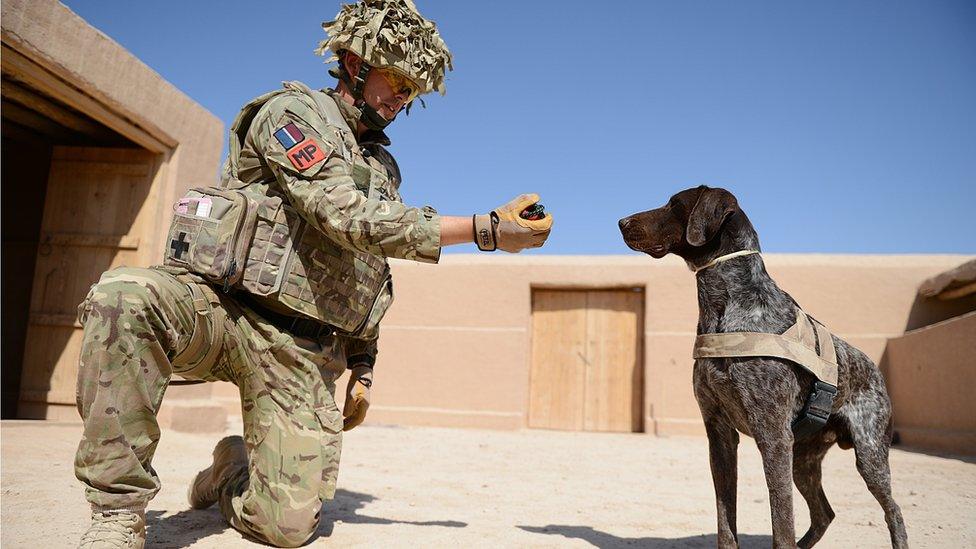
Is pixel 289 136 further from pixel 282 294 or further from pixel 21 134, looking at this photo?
pixel 21 134

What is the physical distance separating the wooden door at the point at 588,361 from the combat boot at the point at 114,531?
7.89 m

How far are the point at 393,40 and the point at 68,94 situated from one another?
137 inches

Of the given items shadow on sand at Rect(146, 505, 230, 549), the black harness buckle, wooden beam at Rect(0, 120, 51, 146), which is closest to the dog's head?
the black harness buckle

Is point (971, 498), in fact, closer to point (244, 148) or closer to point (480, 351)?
point (244, 148)

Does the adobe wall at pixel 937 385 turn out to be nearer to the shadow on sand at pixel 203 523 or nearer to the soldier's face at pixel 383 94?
the shadow on sand at pixel 203 523

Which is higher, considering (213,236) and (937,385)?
(213,236)

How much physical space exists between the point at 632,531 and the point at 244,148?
98.0 inches

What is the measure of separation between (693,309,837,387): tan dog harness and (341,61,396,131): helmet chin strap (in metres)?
1.70

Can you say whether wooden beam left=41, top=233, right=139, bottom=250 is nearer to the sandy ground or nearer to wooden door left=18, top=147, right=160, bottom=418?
wooden door left=18, top=147, right=160, bottom=418

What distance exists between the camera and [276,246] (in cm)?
255

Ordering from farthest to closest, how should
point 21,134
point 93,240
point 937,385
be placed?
point 937,385 → point 21,134 → point 93,240

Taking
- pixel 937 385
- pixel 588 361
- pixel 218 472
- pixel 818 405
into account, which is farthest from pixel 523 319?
pixel 818 405

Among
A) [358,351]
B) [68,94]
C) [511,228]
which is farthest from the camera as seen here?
[68,94]

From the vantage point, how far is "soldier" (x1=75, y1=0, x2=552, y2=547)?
6.86ft
